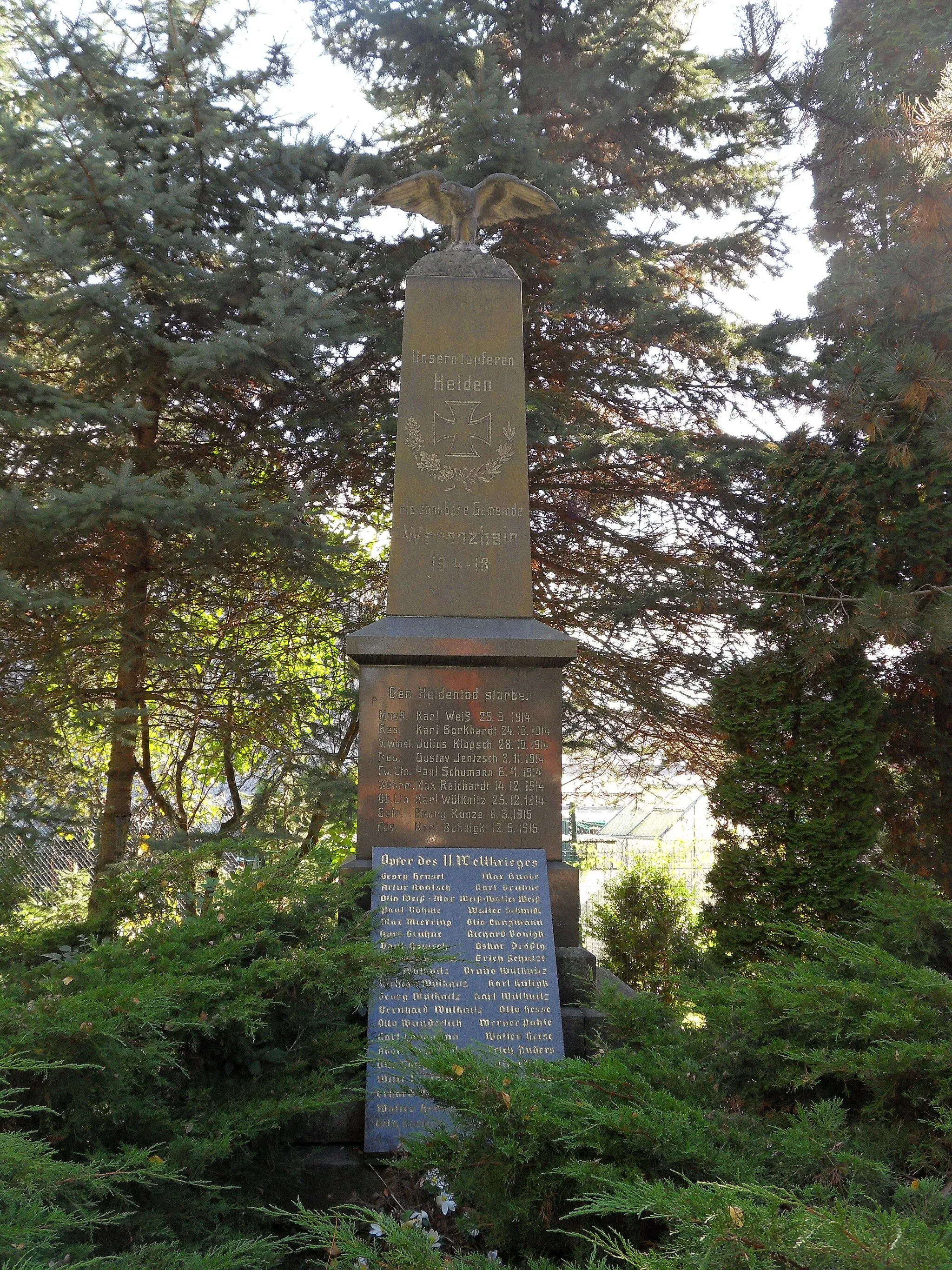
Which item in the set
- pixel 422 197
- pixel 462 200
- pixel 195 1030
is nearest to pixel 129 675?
pixel 422 197

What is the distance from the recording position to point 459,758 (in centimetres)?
537

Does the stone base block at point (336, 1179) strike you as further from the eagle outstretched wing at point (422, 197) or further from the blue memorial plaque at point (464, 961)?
the eagle outstretched wing at point (422, 197)

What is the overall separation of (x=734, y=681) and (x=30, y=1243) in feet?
20.2

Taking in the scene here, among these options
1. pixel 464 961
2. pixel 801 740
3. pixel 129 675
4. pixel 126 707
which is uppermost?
pixel 129 675

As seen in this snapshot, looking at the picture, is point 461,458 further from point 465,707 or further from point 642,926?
point 642,926

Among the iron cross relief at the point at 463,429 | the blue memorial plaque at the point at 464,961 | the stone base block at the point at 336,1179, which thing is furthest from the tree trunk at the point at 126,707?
the stone base block at the point at 336,1179

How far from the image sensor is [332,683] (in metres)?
10.9

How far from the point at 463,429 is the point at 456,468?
267 millimetres

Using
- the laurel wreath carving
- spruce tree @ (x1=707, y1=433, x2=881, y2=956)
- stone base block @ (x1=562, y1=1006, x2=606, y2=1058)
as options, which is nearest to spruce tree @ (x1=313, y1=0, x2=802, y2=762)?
spruce tree @ (x1=707, y1=433, x2=881, y2=956)

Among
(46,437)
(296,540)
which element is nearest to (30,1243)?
(296,540)

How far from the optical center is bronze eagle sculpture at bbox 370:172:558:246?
6.54 m

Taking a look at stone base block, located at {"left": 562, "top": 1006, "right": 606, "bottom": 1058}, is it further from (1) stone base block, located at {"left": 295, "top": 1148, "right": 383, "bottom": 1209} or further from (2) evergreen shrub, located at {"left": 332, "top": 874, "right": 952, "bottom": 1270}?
(2) evergreen shrub, located at {"left": 332, "top": 874, "right": 952, "bottom": 1270}

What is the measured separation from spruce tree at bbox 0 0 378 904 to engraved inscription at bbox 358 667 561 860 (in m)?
2.68

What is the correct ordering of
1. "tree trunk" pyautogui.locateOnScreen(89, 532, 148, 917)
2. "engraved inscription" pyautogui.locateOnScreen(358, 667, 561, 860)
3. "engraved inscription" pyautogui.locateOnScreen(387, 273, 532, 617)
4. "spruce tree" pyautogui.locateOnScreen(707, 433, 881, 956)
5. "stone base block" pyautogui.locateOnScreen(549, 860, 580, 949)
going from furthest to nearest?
"tree trunk" pyautogui.locateOnScreen(89, 532, 148, 917)
"spruce tree" pyautogui.locateOnScreen(707, 433, 881, 956)
"engraved inscription" pyautogui.locateOnScreen(387, 273, 532, 617)
"engraved inscription" pyautogui.locateOnScreen(358, 667, 561, 860)
"stone base block" pyautogui.locateOnScreen(549, 860, 580, 949)
